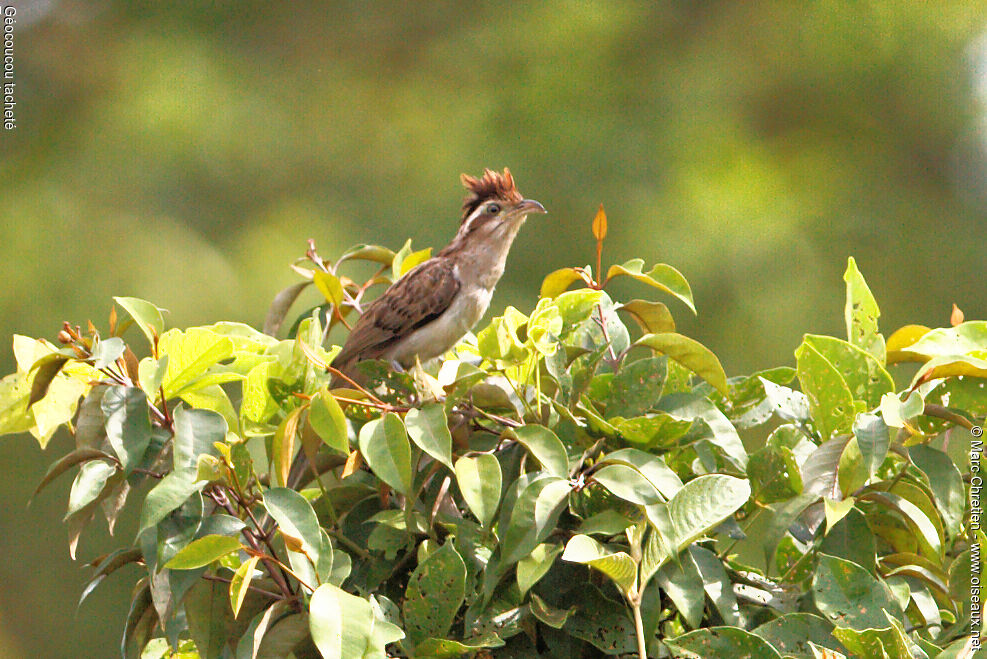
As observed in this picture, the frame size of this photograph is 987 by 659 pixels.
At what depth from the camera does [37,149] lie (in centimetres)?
357

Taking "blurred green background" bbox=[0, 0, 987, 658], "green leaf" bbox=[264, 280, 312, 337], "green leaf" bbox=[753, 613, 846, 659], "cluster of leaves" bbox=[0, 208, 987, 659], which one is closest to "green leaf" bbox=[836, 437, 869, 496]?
"cluster of leaves" bbox=[0, 208, 987, 659]

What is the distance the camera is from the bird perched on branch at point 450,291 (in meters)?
1.76

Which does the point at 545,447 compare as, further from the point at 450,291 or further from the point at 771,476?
the point at 450,291

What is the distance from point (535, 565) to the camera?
768 millimetres

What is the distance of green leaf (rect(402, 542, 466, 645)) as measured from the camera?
0.78 meters

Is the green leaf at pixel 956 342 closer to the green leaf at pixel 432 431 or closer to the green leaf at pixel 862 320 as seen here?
the green leaf at pixel 862 320

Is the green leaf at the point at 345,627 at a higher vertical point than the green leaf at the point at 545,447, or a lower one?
lower

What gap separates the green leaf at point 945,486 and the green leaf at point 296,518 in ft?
1.60

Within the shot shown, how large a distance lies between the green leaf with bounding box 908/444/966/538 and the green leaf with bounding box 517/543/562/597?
31 centimetres

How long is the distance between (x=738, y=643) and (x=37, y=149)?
3.47 meters

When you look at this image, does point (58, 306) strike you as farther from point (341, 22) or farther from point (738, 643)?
point (738, 643)

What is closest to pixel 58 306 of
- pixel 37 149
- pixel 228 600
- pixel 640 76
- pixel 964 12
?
pixel 37 149
